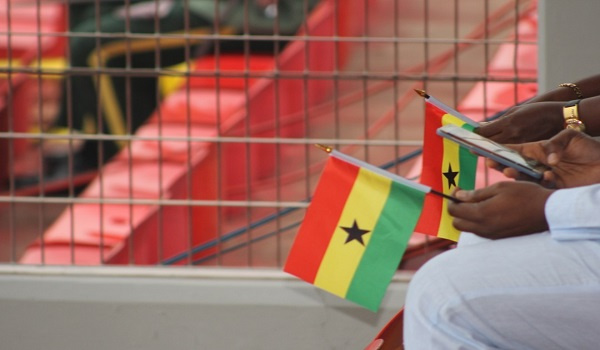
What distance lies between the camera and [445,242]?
294 centimetres

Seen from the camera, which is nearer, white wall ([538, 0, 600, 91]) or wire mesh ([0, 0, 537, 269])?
white wall ([538, 0, 600, 91])

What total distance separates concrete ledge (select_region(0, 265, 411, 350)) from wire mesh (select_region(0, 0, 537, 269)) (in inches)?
5.0

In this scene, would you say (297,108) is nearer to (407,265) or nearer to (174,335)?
(407,265)

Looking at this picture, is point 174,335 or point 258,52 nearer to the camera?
point 174,335

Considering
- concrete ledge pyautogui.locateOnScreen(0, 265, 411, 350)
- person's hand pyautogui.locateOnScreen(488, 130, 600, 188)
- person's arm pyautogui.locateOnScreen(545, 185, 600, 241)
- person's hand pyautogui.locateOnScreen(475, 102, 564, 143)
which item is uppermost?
person's hand pyautogui.locateOnScreen(475, 102, 564, 143)

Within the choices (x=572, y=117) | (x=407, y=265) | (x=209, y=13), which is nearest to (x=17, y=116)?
(x=209, y=13)

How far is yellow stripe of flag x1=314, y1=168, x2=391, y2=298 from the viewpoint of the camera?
158cm

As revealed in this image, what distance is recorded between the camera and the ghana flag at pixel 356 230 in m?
1.56

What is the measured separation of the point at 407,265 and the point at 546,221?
1627 mm

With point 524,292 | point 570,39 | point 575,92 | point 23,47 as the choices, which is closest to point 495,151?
point 524,292

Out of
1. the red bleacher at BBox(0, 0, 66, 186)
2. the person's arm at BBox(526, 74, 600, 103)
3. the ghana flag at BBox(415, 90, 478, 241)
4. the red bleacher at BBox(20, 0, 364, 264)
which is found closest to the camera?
the ghana flag at BBox(415, 90, 478, 241)

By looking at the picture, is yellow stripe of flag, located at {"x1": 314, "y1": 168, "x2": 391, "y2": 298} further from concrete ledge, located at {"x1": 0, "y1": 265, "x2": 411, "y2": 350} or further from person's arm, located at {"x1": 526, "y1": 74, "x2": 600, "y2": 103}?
concrete ledge, located at {"x1": 0, "y1": 265, "x2": 411, "y2": 350}

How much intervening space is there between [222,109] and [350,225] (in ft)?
12.9

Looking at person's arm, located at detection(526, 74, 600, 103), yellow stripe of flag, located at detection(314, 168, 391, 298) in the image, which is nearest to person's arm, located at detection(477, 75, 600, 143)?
person's arm, located at detection(526, 74, 600, 103)
